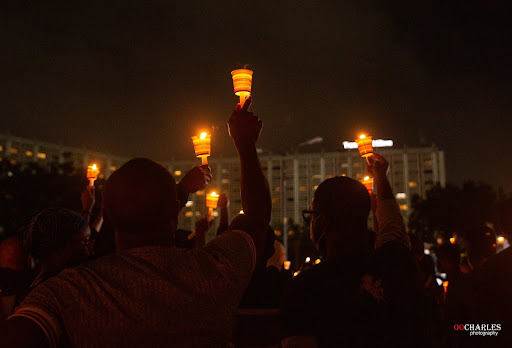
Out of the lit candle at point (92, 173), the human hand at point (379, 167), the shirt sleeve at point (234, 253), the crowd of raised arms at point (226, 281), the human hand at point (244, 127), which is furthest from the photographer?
the lit candle at point (92, 173)

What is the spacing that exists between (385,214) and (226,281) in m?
1.52

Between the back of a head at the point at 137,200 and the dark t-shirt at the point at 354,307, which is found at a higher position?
the back of a head at the point at 137,200

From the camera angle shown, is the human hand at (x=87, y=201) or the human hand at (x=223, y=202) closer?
the human hand at (x=87, y=201)

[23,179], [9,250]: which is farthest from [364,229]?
[23,179]

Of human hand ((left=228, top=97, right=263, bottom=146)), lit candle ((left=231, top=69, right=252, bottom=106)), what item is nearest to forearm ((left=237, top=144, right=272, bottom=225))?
human hand ((left=228, top=97, right=263, bottom=146))

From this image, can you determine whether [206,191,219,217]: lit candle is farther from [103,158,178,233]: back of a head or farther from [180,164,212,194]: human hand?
[103,158,178,233]: back of a head

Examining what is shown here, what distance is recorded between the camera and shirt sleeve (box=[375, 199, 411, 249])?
9.35 feet

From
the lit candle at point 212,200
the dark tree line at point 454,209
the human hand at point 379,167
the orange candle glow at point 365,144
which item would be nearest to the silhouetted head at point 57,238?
the human hand at point 379,167

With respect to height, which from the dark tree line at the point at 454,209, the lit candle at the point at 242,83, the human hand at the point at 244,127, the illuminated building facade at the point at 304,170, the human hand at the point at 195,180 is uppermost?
the illuminated building facade at the point at 304,170

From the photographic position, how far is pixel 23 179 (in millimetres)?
41281

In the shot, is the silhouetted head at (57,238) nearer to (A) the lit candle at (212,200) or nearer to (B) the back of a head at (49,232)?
(B) the back of a head at (49,232)

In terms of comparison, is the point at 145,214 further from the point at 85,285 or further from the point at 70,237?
the point at 70,237

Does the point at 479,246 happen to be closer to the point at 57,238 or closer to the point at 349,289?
the point at 349,289

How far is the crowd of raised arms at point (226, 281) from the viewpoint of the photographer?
1.81 meters
